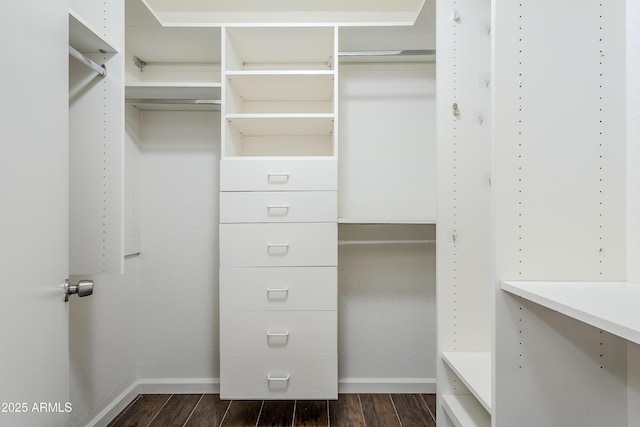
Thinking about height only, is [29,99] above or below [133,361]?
above

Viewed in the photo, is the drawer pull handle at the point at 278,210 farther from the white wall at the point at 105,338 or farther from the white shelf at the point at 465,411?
the white shelf at the point at 465,411

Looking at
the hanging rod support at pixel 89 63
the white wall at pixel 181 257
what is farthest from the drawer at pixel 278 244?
the hanging rod support at pixel 89 63

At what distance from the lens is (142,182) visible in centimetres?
222

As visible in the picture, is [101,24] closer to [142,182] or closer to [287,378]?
[142,182]

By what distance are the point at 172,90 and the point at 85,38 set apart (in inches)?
26.9

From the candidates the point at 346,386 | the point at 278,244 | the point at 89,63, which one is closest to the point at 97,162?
the point at 89,63

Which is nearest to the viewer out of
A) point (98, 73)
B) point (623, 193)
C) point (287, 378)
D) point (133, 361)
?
point (623, 193)

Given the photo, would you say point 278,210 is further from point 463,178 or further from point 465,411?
point 465,411

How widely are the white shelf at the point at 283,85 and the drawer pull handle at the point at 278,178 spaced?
1.62 ft

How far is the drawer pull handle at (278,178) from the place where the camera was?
69.5 inches

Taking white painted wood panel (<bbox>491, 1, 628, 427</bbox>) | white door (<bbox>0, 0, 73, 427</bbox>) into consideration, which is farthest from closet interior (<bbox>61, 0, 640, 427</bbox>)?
A: white door (<bbox>0, 0, 73, 427</bbox>)

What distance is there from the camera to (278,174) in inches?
69.4

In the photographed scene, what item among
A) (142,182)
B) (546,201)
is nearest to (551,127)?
(546,201)

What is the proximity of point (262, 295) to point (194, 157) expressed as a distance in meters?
0.99
